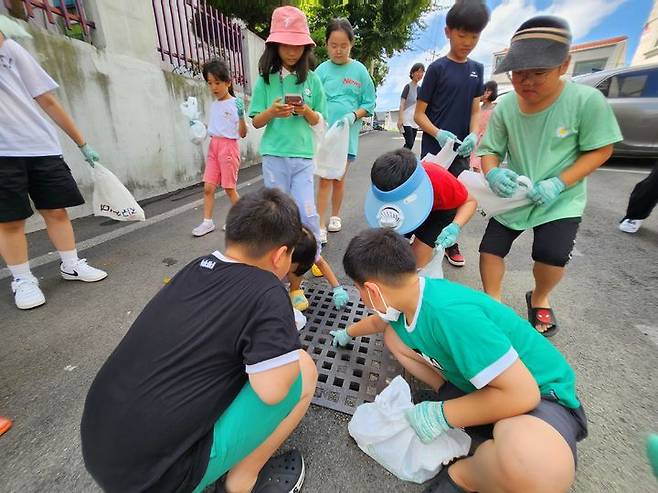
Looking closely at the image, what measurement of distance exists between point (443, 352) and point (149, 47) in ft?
17.0

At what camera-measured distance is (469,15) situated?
2086mm

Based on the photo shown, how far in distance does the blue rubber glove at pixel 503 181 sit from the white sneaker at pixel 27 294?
2.84 meters

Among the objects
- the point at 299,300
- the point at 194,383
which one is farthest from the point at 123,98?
the point at 194,383

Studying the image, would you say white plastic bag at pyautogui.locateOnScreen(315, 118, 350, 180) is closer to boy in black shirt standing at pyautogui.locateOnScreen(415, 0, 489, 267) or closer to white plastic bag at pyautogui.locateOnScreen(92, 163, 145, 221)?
boy in black shirt standing at pyautogui.locateOnScreen(415, 0, 489, 267)

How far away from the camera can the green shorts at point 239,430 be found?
0.95 m

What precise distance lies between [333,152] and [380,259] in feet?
6.29

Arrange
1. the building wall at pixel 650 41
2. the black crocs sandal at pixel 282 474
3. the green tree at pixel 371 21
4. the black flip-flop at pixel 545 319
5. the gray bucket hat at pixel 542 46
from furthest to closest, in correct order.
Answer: the building wall at pixel 650 41 → the green tree at pixel 371 21 → the black flip-flop at pixel 545 319 → the gray bucket hat at pixel 542 46 → the black crocs sandal at pixel 282 474

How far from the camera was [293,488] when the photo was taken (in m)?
1.09

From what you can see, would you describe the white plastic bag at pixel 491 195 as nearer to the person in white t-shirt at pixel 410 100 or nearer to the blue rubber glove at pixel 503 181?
the blue rubber glove at pixel 503 181

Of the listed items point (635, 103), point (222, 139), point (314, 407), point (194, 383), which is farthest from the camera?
point (635, 103)

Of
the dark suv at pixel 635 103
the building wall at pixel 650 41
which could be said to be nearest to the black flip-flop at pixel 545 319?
the dark suv at pixel 635 103

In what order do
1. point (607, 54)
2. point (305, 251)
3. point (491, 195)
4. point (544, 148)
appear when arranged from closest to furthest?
point (305, 251), point (544, 148), point (491, 195), point (607, 54)

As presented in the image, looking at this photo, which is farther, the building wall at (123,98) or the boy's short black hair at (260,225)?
the building wall at (123,98)

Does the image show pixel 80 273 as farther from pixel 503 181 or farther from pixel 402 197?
pixel 503 181
